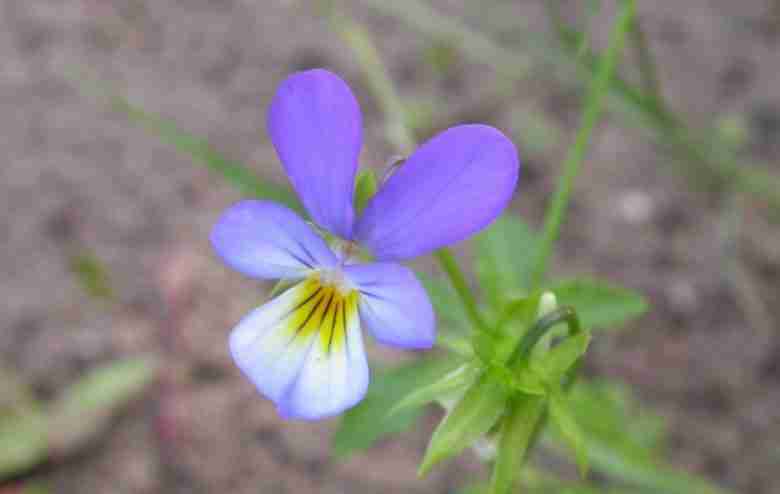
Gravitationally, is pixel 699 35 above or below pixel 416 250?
below

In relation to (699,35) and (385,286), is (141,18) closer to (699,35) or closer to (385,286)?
(699,35)

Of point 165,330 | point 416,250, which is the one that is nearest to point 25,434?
point 165,330

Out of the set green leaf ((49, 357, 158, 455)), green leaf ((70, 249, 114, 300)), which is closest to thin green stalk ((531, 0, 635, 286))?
green leaf ((49, 357, 158, 455))

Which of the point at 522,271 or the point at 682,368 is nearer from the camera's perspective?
the point at 522,271

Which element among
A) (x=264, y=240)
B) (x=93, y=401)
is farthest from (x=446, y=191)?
(x=93, y=401)

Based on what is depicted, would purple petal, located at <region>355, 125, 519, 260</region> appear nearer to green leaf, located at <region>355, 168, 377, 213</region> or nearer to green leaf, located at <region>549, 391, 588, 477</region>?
green leaf, located at <region>355, 168, 377, 213</region>
